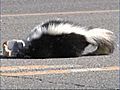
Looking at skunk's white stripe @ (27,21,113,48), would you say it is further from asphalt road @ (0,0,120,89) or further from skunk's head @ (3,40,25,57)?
asphalt road @ (0,0,120,89)

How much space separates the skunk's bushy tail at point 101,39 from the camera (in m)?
7.14

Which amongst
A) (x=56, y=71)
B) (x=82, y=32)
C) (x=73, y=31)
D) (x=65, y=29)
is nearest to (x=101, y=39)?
(x=82, y=32)

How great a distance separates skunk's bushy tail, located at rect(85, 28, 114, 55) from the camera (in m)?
7.14

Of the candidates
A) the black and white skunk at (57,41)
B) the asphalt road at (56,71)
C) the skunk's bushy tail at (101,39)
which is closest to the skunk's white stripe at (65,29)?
the black and white skunk at (57,41)

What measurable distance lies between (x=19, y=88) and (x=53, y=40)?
62.4 inches

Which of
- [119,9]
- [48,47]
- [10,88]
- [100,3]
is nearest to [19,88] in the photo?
[10,88]

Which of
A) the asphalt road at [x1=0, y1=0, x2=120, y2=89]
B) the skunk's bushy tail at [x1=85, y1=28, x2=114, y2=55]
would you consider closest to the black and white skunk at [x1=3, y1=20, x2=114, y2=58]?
the skunk's bushy tail at [x1=85, y1=28, x2=114, y2=55]

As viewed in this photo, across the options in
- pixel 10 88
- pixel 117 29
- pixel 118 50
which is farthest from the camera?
pixel 117 29

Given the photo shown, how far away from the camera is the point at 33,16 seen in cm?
1101

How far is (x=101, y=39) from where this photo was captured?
7.16 meters

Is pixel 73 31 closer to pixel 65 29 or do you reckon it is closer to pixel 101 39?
pixel 65 29

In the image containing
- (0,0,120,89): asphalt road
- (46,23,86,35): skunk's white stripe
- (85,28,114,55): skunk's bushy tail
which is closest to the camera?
(0,0,120,89): asphalt road

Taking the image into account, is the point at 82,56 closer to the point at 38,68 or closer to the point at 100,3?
the point at 38,68

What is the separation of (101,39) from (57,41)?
1.92ft
